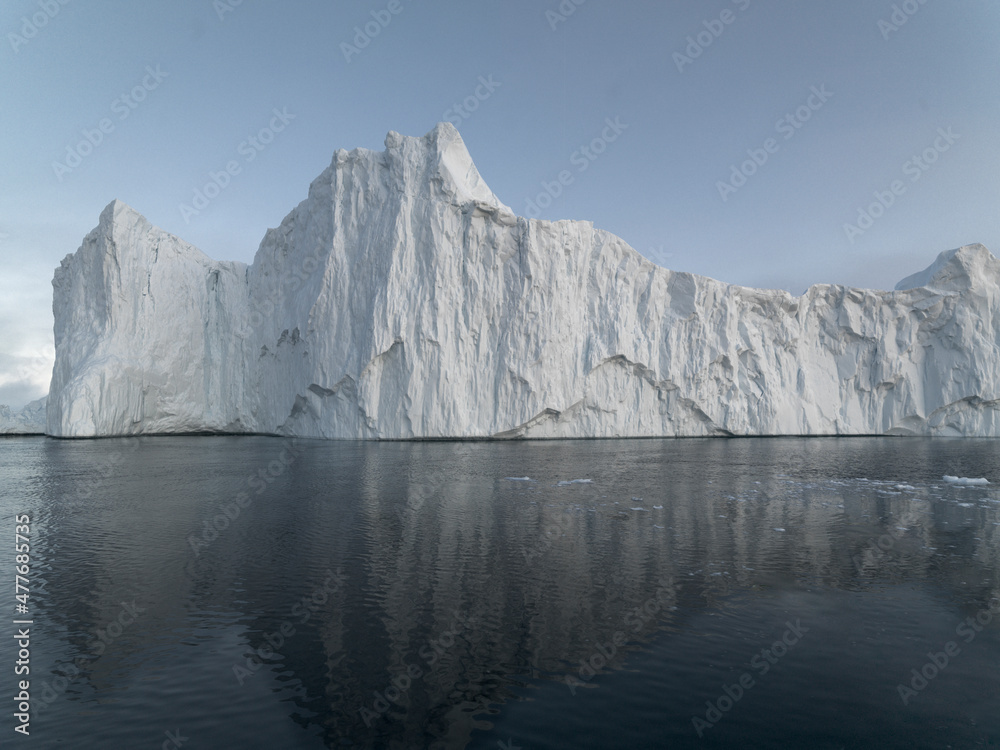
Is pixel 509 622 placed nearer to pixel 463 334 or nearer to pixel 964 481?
pixel 964 481

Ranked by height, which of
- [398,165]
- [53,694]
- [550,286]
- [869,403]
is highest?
[398,165]

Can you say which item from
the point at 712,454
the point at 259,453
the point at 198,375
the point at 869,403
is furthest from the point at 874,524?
the point at 198,375

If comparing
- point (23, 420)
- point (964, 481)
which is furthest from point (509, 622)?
point (23, 420)

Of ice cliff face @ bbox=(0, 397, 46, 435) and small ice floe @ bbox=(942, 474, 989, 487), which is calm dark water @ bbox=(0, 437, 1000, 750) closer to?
small ice floe @ bbox=(942, 474, 989, 487)

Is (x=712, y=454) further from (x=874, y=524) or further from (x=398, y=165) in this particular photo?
(x=398, y=165)

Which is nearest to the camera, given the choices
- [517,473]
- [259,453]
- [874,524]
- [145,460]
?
[874,524]
